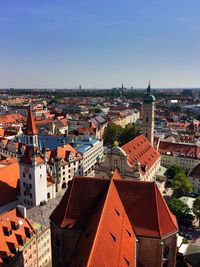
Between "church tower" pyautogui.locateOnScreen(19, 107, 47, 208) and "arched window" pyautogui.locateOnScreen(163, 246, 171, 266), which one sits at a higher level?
"church tower" pyautogui.locateOnScreen(19, 107, 47, 208)

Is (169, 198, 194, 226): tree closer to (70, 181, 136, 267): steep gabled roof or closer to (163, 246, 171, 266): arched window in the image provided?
(163, 246, 171, 266): arched window

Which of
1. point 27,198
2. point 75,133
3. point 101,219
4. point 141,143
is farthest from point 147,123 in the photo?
point 101,219

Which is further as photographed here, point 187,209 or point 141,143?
point 141,143

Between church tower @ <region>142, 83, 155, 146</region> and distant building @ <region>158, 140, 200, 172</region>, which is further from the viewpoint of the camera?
distant building @ <region>158, 140, 200, 172</region>

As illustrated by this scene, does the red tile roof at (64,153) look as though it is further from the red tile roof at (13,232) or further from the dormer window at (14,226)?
the dormer window at (14,226)

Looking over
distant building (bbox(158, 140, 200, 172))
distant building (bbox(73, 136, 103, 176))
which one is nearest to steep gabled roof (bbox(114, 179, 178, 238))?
distant building (bbox(73, 136, 103, 176))

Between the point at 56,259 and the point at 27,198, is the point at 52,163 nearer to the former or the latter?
the point at 27,198
